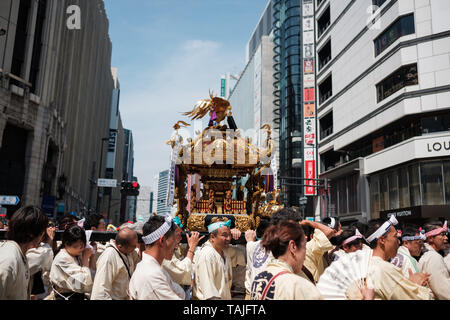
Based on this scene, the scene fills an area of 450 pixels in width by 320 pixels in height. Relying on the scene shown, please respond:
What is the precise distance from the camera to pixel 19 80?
73.2ft

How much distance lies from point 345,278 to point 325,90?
3806 centimetres

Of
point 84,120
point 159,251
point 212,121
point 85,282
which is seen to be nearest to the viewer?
point 159,251

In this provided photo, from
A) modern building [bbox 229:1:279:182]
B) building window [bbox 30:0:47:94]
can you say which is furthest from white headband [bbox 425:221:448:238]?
modern building [bbox 229:1:279:182]

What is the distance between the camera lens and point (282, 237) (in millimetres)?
2957

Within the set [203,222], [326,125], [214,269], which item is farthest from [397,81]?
[214,269]

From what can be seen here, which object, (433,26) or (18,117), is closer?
(18,117)

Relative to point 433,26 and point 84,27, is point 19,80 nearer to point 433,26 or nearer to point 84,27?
point 84,27

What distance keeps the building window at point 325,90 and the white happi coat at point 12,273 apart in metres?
37.1

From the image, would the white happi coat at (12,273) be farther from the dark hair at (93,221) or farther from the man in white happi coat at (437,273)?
the man in white happi coat at (437,273)

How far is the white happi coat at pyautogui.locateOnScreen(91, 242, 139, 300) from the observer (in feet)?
13.3

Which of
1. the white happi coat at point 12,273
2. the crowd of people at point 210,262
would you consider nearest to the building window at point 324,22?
the crowd of people at point 210,262

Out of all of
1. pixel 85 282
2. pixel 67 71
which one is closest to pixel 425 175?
pixel 85 282
